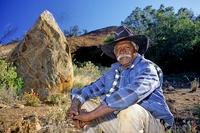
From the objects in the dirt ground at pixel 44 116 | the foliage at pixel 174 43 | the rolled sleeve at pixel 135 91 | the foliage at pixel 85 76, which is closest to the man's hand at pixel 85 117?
the rolled sleeve at pixel 135 91

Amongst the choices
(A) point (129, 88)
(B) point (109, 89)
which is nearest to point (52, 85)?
(B) point (109, 89)

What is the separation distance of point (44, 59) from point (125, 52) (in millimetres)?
9520

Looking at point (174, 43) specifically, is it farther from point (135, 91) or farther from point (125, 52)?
point (135, 91)

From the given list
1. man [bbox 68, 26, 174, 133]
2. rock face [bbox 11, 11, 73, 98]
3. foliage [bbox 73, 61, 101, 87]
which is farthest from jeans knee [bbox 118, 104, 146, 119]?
foliage [bbox 73, 61, 101, 87]

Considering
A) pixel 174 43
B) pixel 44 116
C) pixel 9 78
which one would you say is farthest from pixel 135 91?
pixel 174 43

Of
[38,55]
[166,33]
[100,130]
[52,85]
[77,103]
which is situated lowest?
[100,130]

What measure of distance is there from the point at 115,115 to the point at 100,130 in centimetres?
30

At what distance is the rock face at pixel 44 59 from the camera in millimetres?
15078

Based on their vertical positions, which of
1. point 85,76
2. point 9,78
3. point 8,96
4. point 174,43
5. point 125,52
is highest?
point 174,43

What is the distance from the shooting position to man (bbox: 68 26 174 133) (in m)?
5.44

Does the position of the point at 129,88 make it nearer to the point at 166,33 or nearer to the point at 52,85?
the point at 52,85

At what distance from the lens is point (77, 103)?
6168mm

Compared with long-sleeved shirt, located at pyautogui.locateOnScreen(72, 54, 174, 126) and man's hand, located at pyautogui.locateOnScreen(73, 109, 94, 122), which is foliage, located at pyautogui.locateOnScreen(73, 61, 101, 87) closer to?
long-sleeved shirt, located at pyautogui.locateOnScreen(72, 54, 174, 126)

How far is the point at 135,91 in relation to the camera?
5457mm
